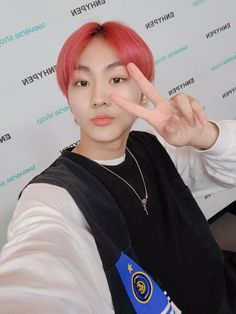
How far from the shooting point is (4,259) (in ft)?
1.79

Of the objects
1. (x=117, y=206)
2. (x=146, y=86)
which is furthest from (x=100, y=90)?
(x=117, y=206)

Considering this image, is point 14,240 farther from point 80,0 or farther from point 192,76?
point 192,76

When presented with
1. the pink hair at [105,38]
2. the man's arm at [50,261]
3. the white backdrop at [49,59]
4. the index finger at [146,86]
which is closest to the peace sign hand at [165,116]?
the index finger at [146,86]

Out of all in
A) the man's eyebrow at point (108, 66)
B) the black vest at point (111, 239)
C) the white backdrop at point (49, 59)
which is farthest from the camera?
the white backdrop at point (49, 59)

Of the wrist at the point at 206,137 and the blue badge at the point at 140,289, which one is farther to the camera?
the wrist at the point at 206,137

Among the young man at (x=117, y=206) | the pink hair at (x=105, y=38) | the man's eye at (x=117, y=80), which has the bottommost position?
the young man at (x=117, y=206)

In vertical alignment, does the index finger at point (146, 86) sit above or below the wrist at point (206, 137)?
above

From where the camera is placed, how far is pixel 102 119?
812mm

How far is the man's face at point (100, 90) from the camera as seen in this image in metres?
0.80

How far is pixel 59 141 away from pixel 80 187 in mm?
807

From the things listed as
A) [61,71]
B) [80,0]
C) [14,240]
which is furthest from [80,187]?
[80,0]

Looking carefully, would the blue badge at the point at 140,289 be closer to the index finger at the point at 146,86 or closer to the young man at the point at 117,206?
the young man at the point at 117,206

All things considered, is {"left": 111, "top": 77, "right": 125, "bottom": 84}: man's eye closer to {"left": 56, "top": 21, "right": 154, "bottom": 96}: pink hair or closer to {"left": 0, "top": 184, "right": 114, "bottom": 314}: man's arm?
{"left": 56, "top": 21, "right": 154, "bottom": 96}: pink hair

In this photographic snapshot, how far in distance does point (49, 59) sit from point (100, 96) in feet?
2.40
